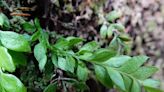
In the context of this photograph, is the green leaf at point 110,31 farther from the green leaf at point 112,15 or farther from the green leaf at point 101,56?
the green leaf at point 101,56

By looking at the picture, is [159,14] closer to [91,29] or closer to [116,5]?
[116,5]

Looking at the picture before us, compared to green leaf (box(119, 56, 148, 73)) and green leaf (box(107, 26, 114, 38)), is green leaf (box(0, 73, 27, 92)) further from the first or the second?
green leaf (box(107, 26, 114, 38))

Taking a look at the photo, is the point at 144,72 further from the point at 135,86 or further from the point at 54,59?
the point at 54,59

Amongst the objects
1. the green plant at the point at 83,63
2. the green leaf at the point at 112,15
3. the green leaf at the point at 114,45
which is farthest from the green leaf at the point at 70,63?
the green leaf at the point at 112,15

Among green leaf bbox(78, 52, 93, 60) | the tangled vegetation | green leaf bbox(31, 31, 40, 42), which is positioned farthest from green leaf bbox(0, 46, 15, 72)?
green leaf bbox(78, 52, 93, 60)

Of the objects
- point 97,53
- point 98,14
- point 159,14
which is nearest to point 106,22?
point 98,14
